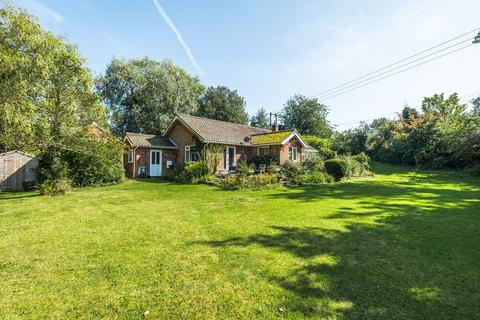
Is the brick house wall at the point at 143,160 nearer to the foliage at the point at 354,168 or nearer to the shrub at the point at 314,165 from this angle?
the shrub at the point at 314,165

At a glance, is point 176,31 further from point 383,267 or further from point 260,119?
point 260,119

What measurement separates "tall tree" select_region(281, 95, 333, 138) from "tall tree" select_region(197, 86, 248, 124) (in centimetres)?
950

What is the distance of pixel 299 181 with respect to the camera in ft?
50.3

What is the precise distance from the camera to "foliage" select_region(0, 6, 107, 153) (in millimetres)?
10000

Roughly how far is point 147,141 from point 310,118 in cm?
2867

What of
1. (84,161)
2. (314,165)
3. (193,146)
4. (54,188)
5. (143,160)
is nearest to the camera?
(54,188)

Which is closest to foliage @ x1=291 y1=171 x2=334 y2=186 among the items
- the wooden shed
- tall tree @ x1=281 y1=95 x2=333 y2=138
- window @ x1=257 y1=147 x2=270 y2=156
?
window @ x1=257 y1=147 x2=270 y2=156

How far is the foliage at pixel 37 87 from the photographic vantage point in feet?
32.8

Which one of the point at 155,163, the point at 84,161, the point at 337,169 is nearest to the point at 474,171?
the point at 337,169

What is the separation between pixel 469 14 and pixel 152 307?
1934 centimetres

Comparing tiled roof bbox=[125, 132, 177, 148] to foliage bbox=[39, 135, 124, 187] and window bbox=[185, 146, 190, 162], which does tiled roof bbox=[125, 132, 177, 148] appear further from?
foliage bbox=[39, 135, 124, 187]

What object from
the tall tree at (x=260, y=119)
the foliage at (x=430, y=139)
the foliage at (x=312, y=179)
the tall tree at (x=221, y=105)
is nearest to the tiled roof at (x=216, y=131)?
the foliage at (x=312, y=179)

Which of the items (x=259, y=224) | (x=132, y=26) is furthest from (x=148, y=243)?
(x=132, y=26)

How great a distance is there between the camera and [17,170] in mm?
13844
